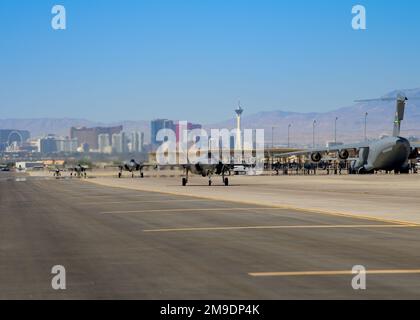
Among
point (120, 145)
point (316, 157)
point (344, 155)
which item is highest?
point (120, 145)

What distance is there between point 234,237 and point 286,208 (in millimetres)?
13454

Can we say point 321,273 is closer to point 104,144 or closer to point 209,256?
point 209,256

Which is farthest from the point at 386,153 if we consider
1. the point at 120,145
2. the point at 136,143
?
the point at 120,145

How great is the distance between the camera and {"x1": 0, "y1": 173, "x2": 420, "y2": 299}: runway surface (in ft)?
41.0

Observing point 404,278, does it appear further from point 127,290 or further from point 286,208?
point 286,208

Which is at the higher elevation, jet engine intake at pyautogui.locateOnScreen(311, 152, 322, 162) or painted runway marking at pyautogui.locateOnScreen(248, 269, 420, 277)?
jet engine intake at pyautogui.locateOnScreen(311, 152, 322, 162)

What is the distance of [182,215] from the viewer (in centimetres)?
3086

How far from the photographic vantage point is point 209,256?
1698 centimetres

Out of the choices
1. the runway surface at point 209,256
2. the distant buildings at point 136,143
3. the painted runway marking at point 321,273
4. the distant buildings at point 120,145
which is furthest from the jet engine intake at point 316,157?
the painted runway marking at point 321,273

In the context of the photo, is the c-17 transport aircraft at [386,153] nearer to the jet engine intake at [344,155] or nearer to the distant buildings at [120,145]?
the jet engine intake at [344,155]

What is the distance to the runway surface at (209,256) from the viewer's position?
1250 centimetres

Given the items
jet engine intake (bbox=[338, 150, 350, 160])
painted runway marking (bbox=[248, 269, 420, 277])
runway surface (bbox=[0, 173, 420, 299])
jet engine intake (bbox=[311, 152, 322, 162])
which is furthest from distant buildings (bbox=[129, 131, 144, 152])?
painted runway marking (bbox=[248, 269, 420, 277])

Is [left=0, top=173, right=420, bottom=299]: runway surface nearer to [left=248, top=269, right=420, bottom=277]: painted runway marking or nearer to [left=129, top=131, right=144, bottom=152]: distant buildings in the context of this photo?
[left=248, top=269, right=420, bottom=277]: painted runway marking

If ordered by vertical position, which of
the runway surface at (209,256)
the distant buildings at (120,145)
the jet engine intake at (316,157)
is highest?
the distant buildings at (120,145)
